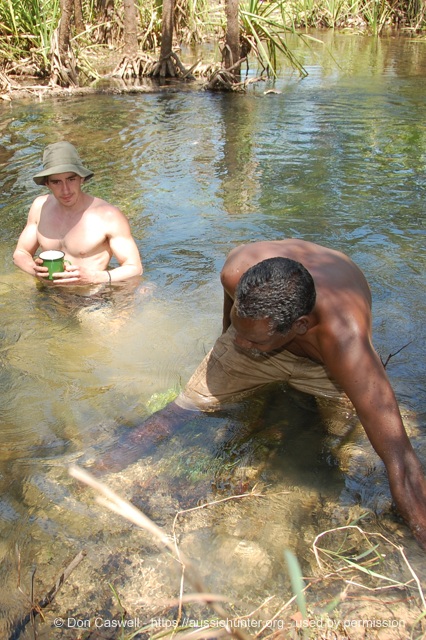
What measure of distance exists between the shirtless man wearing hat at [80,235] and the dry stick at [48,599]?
98.2 inches

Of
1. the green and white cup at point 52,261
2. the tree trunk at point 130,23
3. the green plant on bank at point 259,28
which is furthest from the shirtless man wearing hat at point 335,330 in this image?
the tree trunk at point 130,23

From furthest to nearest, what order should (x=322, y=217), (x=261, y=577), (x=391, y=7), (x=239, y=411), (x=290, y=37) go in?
1. (x=391, y=7)
2. (x=290, y=37)
3. (x=322, y=217)
4. (x=239, y=411)
5. (x=261, y=577)

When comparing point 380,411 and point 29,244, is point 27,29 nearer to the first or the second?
point 29,244

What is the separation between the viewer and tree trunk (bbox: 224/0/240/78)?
12266mm

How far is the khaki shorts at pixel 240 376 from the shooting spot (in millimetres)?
3309

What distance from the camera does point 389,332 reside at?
4469mm

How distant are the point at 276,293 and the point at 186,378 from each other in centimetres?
180

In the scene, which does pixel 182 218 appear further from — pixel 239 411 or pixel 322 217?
pixel 239 411

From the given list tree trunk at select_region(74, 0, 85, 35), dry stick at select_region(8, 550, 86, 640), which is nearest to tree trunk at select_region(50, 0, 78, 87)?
tree trunk at select_region(74, 0, 85, 35)

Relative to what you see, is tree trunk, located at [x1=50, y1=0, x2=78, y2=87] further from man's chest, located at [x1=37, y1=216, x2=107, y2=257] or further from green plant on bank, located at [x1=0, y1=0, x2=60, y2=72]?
man's chest, located at [x1=37, y1=216, x2=107, y2=257]

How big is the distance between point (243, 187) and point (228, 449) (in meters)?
4.84

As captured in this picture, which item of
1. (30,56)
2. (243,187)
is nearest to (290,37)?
(30,56)

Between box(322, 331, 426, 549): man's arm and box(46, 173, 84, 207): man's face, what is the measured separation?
2.87m

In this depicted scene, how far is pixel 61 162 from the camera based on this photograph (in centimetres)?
448
